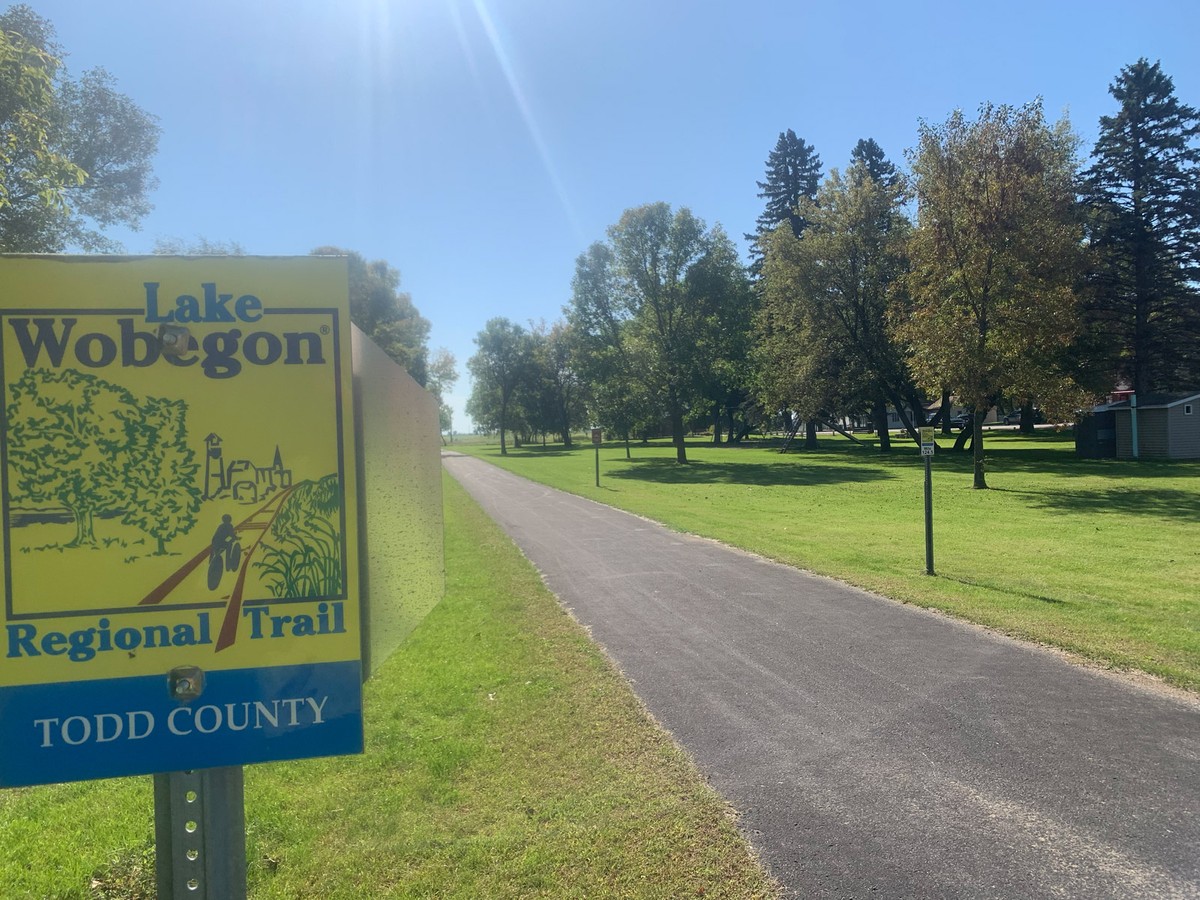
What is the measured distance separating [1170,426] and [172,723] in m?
39.7

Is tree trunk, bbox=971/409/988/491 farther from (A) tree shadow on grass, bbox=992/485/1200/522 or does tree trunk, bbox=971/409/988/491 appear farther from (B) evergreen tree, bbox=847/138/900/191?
(B) evergreen tree, bbox=847/138/900/191

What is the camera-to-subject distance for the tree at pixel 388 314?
A: 44.6m

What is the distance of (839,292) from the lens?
39062 millimetres

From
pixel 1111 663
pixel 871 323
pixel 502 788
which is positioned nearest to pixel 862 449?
pixel 871 323

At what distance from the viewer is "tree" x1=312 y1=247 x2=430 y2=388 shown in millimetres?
44647

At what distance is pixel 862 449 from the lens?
48.3 meters

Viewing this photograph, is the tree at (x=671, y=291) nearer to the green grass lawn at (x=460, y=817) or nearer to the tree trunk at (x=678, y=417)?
the tree trunk at (x=678, y=417)

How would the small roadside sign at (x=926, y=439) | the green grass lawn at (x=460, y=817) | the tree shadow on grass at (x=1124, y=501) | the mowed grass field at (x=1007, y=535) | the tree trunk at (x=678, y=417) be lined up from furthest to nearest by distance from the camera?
the tree trunk at (x=678, y=417)
the tree shadow on grass at (x=1124, y=501)
the small roadside sign at (x=926, y=439)
the mowed grass field at (x=1007, y=535)
the green grass lawn at (x=460, y=817)

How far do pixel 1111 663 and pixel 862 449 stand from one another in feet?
145

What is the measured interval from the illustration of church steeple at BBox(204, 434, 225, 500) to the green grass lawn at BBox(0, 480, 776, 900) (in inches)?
87.0

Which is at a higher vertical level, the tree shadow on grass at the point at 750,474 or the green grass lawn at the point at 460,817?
the tree shadow on grass at the point at 750,474

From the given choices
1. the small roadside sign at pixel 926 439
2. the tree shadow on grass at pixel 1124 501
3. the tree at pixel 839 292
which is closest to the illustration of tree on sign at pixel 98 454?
the small roadside sign at pixel 926 439

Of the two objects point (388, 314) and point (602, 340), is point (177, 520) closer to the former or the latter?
point (602, 340)

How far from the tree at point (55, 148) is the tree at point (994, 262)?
2238 centimetres
